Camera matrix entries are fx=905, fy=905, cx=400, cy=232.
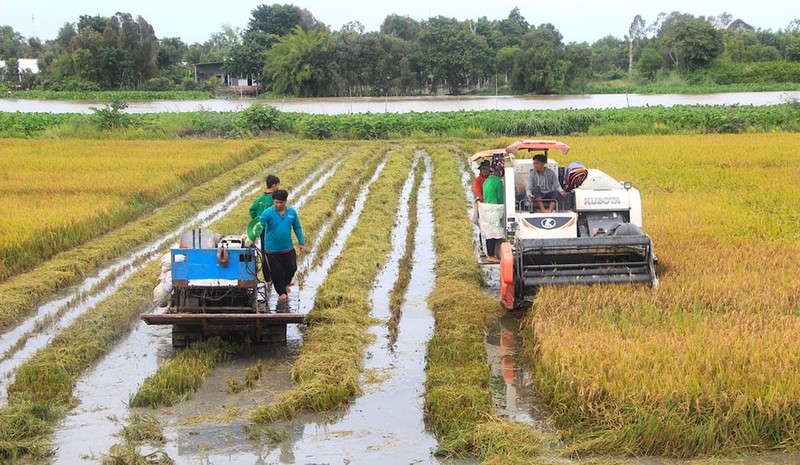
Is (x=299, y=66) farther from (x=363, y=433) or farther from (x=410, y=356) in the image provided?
(x=363, y=433)

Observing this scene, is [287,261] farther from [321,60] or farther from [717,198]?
[321,60]

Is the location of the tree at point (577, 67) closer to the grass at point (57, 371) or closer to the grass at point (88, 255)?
the grass at point (88, 255)

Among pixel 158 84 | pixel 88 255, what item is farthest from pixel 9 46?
pixel 88 255

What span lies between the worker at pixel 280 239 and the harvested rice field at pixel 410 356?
252 mm

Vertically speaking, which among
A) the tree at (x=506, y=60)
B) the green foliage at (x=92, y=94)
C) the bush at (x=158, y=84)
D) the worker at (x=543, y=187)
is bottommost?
the worker at (x=543, y=187)

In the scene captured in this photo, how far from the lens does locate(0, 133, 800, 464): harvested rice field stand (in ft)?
22.1

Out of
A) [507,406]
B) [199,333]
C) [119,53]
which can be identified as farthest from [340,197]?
[119,53]

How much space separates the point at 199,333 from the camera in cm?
948

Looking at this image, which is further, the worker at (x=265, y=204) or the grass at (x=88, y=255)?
the grass at (x=88, y=255)

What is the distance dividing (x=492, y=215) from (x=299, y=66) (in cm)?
6271

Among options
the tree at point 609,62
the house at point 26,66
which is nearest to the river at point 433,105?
the tree at point 609,62

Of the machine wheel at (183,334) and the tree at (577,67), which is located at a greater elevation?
the tree at (577,67)

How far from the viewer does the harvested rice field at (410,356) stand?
6.73 metres

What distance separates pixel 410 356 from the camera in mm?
9156
